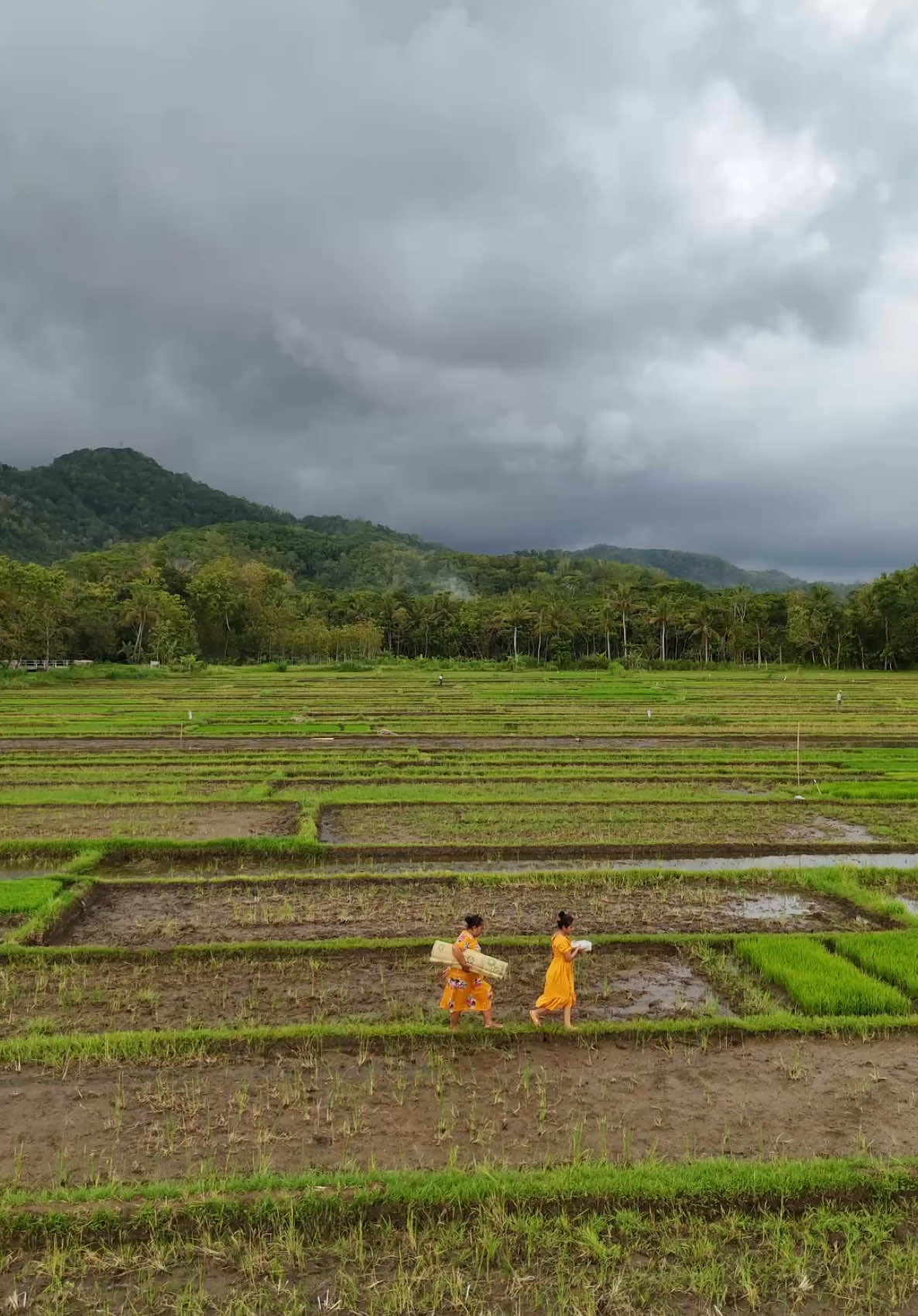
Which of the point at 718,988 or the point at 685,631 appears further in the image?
the point at 685,631

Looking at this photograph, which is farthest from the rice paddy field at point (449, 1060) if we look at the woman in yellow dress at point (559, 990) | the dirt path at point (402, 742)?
the dirt path at point (402, 742)

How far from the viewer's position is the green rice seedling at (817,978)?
7.94 meters

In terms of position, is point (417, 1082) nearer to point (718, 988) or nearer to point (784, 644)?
point (718, 988)

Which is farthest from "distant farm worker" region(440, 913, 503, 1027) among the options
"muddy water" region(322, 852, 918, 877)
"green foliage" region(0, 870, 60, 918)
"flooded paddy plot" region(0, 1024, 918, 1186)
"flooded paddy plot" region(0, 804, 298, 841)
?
"flooded paddy plot" region(0, 804, 298, 841)

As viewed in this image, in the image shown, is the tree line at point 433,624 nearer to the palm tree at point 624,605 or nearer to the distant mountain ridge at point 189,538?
the palm tree at point 624,605

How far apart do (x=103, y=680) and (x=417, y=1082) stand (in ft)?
176

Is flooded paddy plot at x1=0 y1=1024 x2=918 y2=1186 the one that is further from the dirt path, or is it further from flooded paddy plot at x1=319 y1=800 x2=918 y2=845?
the dirt path

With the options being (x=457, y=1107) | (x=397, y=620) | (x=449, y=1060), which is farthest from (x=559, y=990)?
(x=397, y=620)

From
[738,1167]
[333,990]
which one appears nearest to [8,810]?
[333,990]

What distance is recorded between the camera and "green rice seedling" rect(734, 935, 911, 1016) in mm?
7938

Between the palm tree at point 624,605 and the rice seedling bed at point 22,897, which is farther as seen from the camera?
the palm tree at point 624,605

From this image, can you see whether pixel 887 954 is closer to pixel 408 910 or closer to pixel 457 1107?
pixel 457 1107

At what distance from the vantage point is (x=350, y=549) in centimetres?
18325

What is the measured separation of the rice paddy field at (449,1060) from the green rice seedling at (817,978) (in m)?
0.04
